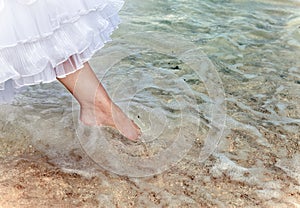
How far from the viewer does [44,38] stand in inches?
59.4

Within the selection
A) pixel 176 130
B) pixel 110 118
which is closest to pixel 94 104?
pixel 110 118

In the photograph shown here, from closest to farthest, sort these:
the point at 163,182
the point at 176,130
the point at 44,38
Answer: the point at 44,38, the point at 163,182, the point at 176,130

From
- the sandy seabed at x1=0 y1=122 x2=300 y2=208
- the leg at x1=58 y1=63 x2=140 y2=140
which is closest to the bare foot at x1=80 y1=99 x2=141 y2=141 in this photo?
the leg at x1=58 y1=63 x2=140 y2=140

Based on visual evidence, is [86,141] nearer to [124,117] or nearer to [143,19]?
[124,117]

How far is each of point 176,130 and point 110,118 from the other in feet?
1.12

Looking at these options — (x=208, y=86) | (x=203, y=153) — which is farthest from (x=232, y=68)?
(x=203, y=153)

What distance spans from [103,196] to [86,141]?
405 mm

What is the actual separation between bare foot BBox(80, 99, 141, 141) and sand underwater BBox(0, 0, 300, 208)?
0.06m

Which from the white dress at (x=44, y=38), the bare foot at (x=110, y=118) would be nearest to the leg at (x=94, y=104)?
the bare foot at (x=110, y=118)

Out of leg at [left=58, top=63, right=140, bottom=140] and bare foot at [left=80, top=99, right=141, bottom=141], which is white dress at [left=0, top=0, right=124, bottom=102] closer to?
leg at [left=58, top=63, right=140, bottom=140]

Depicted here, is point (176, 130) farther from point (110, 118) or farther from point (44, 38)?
point (44, 38)

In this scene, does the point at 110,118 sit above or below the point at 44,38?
below

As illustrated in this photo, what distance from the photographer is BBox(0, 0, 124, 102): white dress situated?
1.44m

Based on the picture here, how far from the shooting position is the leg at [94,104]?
181cm
